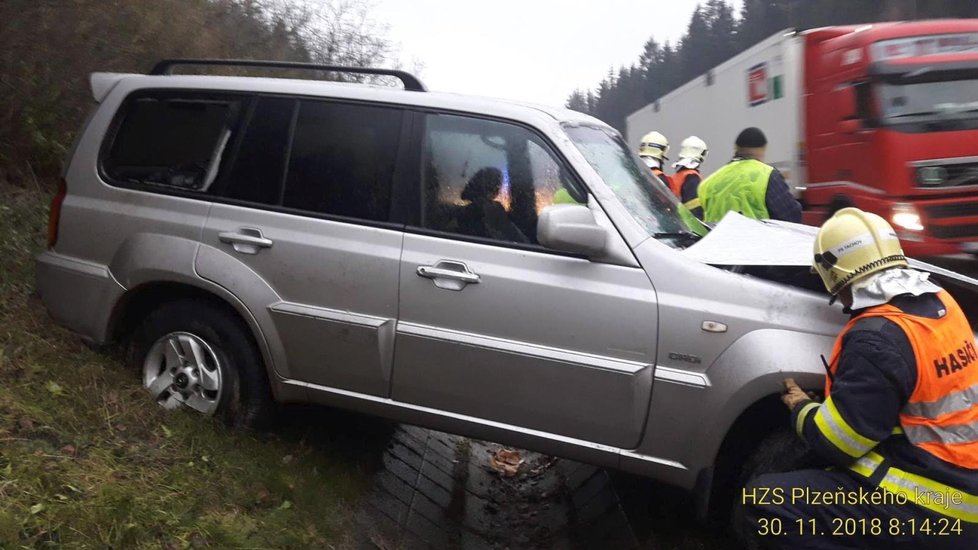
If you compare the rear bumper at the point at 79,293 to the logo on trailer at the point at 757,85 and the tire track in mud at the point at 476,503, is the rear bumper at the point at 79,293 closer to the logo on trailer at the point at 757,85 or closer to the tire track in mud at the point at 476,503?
the tire track in mud at the point at 476,503

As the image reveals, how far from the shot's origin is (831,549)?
9.27ft

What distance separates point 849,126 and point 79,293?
791 centimetres

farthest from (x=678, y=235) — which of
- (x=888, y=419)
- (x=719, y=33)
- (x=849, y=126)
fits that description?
(x=719, y=33)

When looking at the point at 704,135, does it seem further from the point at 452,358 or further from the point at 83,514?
the point at 83,514

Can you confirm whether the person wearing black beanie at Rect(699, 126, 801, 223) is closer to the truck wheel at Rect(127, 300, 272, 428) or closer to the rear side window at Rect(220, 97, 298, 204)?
the rear side window at Rect(220, 97, 298, 204)

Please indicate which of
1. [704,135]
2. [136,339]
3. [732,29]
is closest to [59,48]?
[136,339]

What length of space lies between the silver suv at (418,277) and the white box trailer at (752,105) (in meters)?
6.97

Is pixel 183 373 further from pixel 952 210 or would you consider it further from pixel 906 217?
pixel 952 210

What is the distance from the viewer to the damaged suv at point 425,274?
352cm

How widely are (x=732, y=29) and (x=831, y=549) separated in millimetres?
63841

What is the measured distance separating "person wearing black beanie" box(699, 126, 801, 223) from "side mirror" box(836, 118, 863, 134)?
3.11 m

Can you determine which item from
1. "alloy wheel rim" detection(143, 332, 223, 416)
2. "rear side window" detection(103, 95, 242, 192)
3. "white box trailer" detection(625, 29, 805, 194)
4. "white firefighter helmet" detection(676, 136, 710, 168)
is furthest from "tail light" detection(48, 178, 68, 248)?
"white box trailer" detection(625, 29, 805, 194)

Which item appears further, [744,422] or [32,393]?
[32,393]

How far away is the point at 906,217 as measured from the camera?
8305mm
